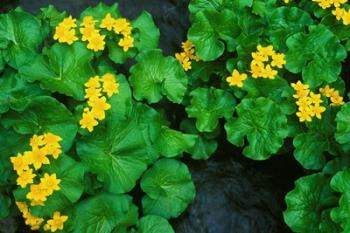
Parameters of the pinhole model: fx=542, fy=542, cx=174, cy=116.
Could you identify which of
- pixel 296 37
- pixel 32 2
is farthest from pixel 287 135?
pixel 32 2

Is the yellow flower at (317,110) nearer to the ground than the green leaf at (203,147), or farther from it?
farther from it

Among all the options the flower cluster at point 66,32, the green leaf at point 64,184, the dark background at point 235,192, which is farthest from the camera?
the dark background at point 235,192

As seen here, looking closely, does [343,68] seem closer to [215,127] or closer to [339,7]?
[339,7]

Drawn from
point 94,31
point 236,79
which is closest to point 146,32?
point 94,31

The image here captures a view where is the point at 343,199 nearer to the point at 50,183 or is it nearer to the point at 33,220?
the point at 50,183

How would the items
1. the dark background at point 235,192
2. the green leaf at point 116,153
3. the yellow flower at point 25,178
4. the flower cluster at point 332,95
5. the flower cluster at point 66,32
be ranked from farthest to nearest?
the flower cluster at point 332,95
the dark background at point 235,192
the flower cluster at point 66,32
the green leaf at point 116,153
the yellow flower at point 25,178

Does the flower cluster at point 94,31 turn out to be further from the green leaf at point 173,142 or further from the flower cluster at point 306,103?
the flower cluster at point 306,103

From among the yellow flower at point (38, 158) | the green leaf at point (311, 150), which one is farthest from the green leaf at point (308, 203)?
the yellow flower at point (38, 158)

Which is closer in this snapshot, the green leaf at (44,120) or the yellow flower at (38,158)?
the yellow flower at (38,158)
